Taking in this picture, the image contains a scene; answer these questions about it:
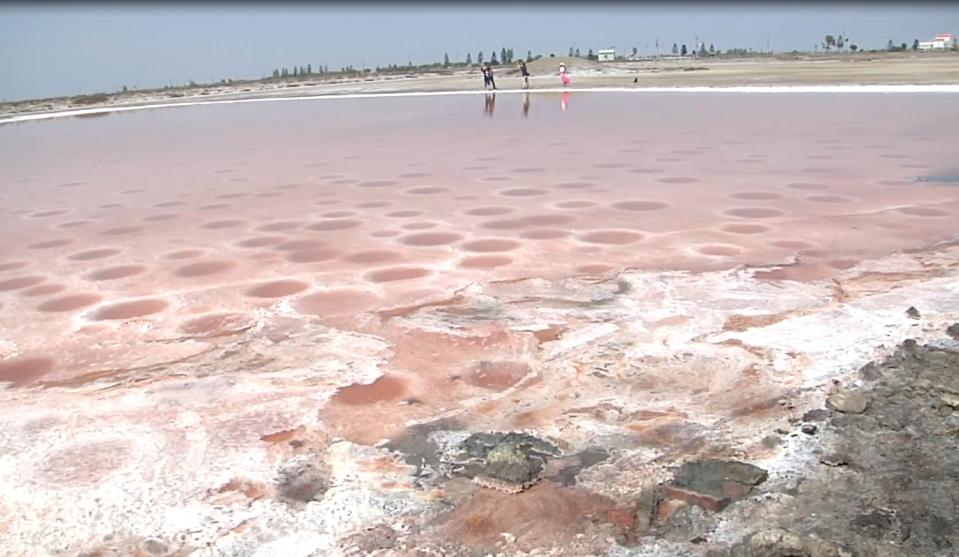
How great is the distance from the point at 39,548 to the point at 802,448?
3.32 metres

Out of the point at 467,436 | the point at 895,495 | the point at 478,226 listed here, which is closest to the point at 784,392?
the point at 895,495

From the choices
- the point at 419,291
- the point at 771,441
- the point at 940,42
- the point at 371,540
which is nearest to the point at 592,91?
the point at 419,291

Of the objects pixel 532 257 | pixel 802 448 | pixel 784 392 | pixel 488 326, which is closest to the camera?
pixel 802 448

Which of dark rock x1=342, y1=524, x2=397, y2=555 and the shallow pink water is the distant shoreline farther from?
dark rock x1=342, y1=524, x2=397, y2=555

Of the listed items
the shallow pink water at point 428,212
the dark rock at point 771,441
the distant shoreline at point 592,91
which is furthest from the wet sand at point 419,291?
the distant shoreline at point 592,91

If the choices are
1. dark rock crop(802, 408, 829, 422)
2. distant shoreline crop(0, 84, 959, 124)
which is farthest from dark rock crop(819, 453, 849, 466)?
distant shoreline crop(0, 84, 959, 124)

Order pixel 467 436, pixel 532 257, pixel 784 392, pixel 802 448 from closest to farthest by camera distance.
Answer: pixel 802 448 → pixel 467 436 → pixel 784 392 → pixel 532 257

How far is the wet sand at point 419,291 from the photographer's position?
4473 millimetres

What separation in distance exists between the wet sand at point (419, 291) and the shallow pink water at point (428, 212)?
0.17 feet

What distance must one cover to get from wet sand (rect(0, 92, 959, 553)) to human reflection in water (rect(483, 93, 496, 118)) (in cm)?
1039

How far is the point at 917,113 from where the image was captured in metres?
18.1

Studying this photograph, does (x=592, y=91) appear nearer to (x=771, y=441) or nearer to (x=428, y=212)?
(x=428, y=212)

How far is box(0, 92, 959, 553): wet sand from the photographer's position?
447 cm

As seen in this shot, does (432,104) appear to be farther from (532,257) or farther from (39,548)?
(39,548)
